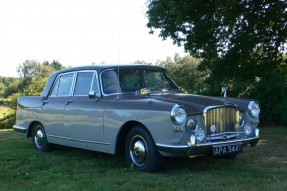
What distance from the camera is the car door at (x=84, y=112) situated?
23.0 ft

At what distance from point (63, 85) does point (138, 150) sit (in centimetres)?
283

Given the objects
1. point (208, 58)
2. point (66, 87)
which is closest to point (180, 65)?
point (208, 58)

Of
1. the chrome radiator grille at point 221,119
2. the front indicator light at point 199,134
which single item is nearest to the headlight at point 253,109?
the chrome radiator grille at point 221,119

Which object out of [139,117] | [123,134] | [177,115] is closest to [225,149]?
[177,115]

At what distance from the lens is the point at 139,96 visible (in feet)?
22.1

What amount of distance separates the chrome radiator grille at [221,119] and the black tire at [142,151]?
0.84 metres

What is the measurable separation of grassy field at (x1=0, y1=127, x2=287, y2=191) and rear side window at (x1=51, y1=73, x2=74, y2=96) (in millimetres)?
1232

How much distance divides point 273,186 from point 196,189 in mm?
953

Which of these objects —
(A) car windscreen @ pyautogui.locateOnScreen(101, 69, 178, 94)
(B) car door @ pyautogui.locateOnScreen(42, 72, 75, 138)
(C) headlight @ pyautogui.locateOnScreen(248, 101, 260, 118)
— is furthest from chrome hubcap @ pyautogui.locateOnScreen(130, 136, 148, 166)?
(B) car door @ pyautogui.locateOnScreen(42, 72, 75, 138)

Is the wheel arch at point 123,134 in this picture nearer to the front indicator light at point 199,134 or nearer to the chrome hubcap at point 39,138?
the front indicator light at point 199,134

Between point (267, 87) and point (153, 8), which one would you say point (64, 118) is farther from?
point (267, 87)

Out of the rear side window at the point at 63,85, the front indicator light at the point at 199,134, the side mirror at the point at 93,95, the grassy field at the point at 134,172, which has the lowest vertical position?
the grassy field at the point at 134,172

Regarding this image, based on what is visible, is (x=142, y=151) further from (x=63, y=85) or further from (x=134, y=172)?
(x=63, y=85)

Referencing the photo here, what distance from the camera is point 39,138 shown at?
29.0ft
